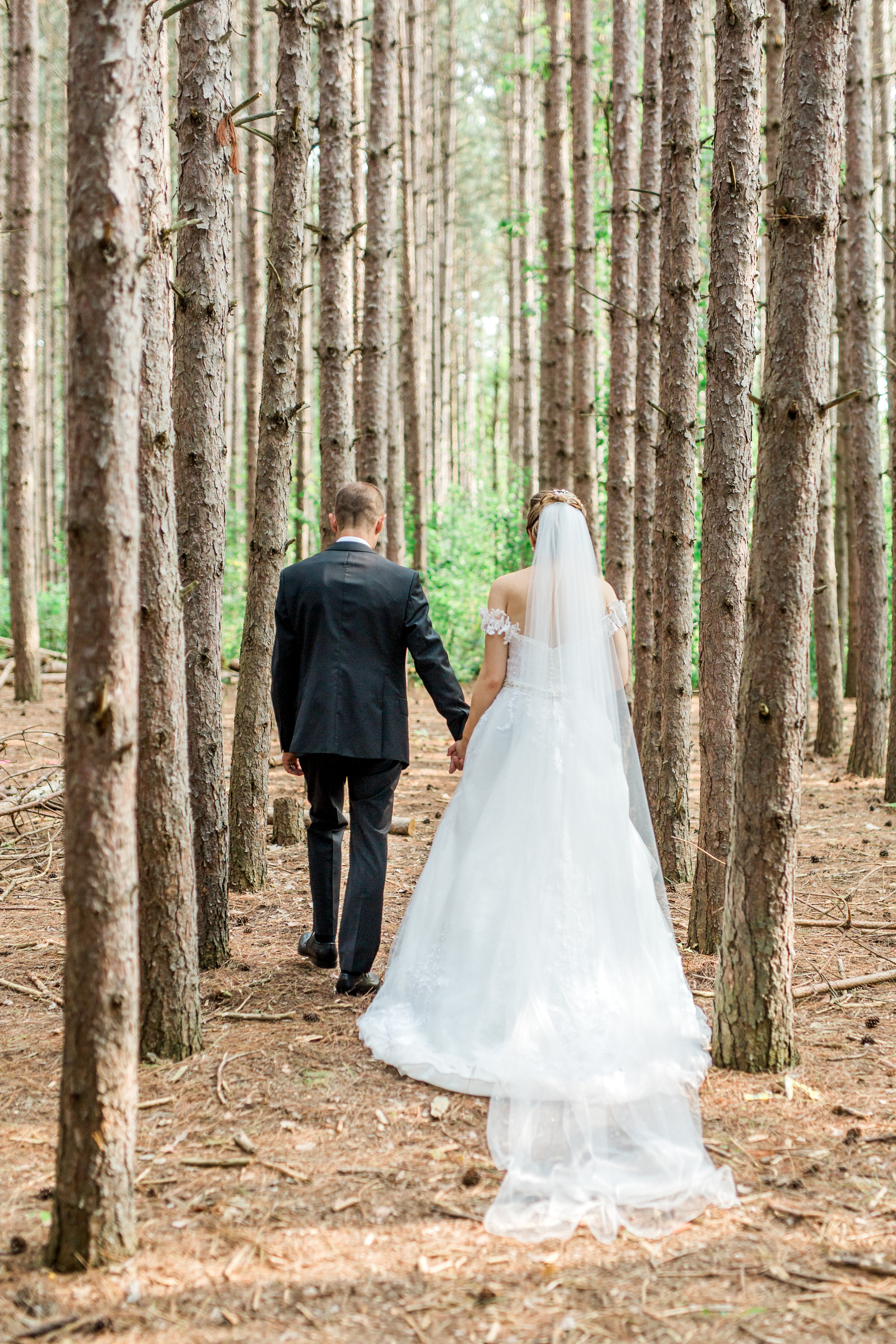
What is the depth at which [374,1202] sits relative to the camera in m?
3.05

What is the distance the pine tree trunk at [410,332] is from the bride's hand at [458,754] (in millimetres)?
11293

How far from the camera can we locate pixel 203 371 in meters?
5.04

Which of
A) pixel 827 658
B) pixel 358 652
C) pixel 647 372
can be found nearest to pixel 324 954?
pixel 358 652

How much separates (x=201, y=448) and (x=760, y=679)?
2848 mm

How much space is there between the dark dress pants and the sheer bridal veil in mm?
634

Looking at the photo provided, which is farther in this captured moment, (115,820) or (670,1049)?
(670,1049)

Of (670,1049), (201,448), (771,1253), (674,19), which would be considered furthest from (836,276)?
(771,1253)

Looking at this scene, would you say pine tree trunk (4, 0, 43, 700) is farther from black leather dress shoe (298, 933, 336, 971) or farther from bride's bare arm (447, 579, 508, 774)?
bride's bare arm (447, 579, 508, 774)

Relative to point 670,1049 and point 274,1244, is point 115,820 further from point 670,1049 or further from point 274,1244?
point 670,1049

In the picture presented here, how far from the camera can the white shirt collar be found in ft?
16.0

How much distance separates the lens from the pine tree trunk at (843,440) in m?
10.2

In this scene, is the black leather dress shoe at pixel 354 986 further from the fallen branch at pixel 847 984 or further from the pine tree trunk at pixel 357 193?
the pine tree trunk at pixel 357 193

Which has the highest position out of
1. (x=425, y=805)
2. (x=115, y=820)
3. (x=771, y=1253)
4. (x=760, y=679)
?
(x=760, y=679)

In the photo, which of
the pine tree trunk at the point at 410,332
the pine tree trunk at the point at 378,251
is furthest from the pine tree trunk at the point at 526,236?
the pine tree trunk at the point at 378,251
